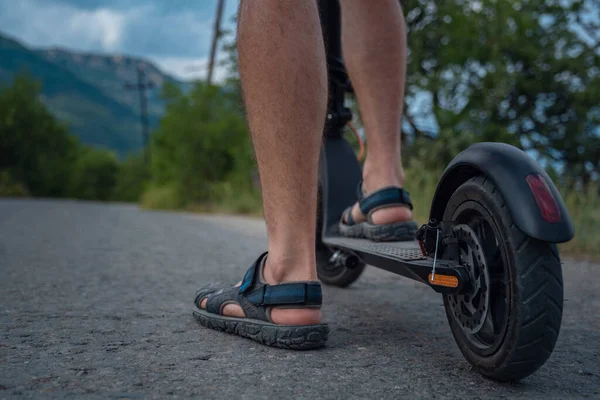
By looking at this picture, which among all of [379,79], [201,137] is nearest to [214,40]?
[201,137]

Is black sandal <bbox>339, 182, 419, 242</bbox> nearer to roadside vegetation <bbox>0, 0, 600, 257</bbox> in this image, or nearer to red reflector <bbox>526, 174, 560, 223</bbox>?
red reflector <bbox>526, 174, 560, 223</bbox>

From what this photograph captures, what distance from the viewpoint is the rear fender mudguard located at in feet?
3.37

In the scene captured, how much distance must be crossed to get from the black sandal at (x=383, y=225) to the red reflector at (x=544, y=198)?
67cm

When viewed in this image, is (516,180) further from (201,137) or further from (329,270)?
(201,137)

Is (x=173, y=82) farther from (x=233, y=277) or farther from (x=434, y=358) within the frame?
(x=434, y=358)

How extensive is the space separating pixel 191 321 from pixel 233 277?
88 centimetres

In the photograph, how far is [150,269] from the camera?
2.71 meters

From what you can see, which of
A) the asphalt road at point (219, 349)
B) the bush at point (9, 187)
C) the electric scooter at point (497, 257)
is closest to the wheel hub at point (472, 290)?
the electric scooter at point (497, 257)

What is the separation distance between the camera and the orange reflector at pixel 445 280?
1.19m

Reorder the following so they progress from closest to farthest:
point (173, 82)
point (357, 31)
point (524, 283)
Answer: point (524, 283) < point (357, 31) < point (173, 82)

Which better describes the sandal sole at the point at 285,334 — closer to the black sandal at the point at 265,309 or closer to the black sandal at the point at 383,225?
the black sandal at the point at 265,309

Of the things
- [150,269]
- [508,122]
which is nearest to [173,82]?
[508,122]

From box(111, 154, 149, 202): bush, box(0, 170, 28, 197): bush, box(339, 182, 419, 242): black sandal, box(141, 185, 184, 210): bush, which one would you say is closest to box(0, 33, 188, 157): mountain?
box(111, 154, 149, 202): bush

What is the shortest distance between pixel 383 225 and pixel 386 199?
90 millimetres
